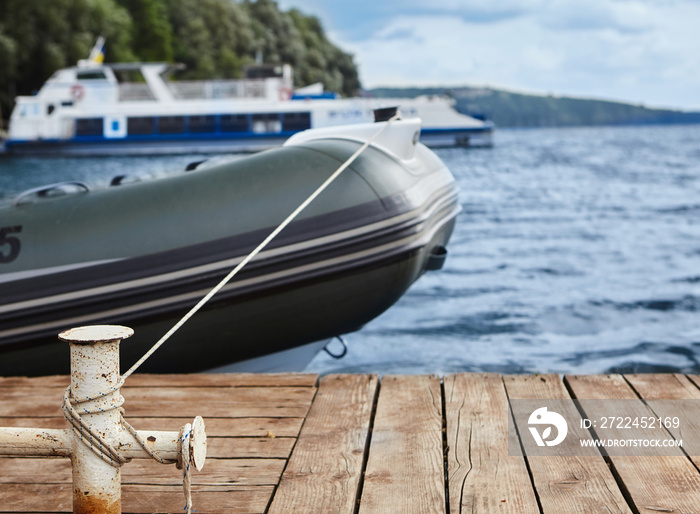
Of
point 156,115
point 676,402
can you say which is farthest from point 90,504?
point 156,115

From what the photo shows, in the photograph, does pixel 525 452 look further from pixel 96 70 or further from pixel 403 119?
pixel 96 70

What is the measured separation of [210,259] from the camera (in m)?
2.43

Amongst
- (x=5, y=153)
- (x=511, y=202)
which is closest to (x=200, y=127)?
(x=5, y=153)

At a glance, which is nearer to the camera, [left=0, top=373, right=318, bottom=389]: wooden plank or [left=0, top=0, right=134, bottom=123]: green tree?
[left=0, top=373, right=318, bottom=389]: wooden plank

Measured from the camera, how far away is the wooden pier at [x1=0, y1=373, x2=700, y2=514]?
150cm

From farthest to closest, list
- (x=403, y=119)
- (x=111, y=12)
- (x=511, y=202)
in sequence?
(x=111, y=12) < (x=511, y=202) < (x=403, y=119)

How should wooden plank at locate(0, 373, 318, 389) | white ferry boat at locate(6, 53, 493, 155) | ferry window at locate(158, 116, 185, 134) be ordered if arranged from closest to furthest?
wooden plank at locate(0, 373, 318, 389) → white ferry boat at locate(6, 53, 493, 155) → ferry window at locate(158, 116, 185, 134)

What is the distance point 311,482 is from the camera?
1.58 meters

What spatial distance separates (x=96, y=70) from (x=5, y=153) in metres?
3.42

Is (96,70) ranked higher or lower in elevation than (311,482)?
higher

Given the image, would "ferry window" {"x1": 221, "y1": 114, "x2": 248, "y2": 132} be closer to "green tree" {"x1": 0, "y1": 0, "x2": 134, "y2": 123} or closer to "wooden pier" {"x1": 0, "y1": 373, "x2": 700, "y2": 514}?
"green tree" {"x1": 0, "y1": 0, "x2": 134, "y2": 123}


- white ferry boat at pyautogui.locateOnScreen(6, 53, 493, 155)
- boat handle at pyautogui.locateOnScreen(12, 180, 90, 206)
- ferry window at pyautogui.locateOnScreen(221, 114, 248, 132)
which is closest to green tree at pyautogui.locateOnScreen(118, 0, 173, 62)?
white ferry boat at pyautogui.locateOnScreen(6, 53, 493, 155)

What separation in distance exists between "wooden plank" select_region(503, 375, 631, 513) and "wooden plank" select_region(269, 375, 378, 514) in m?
0.37

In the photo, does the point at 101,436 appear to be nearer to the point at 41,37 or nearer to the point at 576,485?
the point at 576,485
